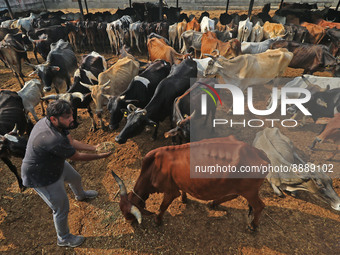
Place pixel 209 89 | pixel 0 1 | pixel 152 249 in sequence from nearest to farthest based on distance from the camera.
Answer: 1. pixel 152 249
2. pixel 209 89
3. pixel 0 1

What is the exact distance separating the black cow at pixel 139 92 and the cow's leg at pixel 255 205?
3.94 metres

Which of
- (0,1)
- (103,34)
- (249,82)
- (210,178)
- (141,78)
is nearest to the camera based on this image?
(210,178)

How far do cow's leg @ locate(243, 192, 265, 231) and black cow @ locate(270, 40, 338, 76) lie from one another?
28.1 feet

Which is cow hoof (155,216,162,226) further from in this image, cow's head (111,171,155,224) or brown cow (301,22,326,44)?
brown cow (301,22,326,44)

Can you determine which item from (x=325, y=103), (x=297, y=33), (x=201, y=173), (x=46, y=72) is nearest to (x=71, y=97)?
(x=46, y=72)

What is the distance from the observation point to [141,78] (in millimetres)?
6852

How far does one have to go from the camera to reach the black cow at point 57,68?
7359 millimetres

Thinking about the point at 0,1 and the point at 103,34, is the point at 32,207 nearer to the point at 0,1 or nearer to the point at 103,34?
the point at 103,34

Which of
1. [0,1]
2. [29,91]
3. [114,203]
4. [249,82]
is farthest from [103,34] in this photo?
[0,1]

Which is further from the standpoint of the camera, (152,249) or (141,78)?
(141,78)

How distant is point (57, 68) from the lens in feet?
24.3

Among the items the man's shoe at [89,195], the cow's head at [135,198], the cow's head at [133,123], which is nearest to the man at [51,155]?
the cow's head at [135,198]

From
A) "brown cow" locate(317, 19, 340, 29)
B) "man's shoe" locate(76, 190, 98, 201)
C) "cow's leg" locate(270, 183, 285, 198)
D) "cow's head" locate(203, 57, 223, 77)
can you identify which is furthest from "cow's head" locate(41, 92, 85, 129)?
"brown cow" locate(317, 19, 340, 29)

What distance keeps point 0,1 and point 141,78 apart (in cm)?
2852
